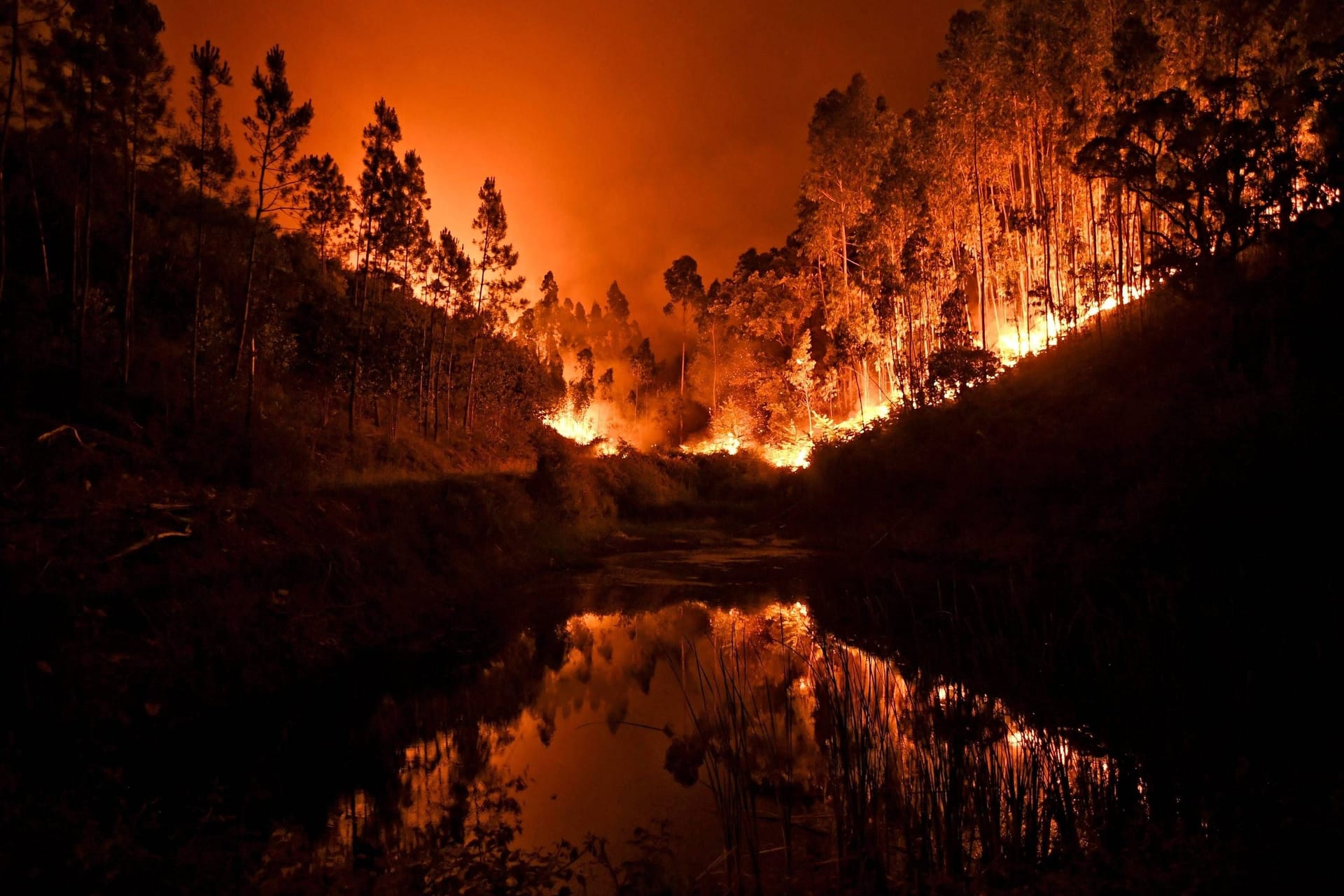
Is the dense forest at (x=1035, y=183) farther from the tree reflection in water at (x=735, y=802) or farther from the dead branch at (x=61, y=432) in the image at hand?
the dead branch at (x=61, y=432)

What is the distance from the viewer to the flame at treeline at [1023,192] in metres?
16.9

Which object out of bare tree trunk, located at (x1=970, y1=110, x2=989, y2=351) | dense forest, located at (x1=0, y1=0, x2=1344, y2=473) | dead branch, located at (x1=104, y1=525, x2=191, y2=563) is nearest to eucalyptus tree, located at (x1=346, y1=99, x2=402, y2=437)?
dense forest, located at (x1=0, y1=0, x2=1344, y2=473)

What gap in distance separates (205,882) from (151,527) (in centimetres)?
765

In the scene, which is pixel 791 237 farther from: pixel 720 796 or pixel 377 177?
pixel 720 796

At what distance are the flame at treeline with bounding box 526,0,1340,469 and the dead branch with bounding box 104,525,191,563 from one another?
918 inches

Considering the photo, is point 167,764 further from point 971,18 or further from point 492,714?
point 971,18

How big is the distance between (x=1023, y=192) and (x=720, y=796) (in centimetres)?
3259

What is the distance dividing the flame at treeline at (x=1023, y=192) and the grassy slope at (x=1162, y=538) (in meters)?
2.18

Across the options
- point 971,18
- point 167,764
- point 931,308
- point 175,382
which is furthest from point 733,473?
point 167,764

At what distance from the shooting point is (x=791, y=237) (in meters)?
47.2

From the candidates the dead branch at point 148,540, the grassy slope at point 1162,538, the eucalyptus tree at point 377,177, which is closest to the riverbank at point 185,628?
the dead branch at point 148,540

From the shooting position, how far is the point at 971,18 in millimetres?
25812

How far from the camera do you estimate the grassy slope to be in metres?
4.93

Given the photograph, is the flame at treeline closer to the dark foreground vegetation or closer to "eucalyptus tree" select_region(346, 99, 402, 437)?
the dark foreground vegetation
